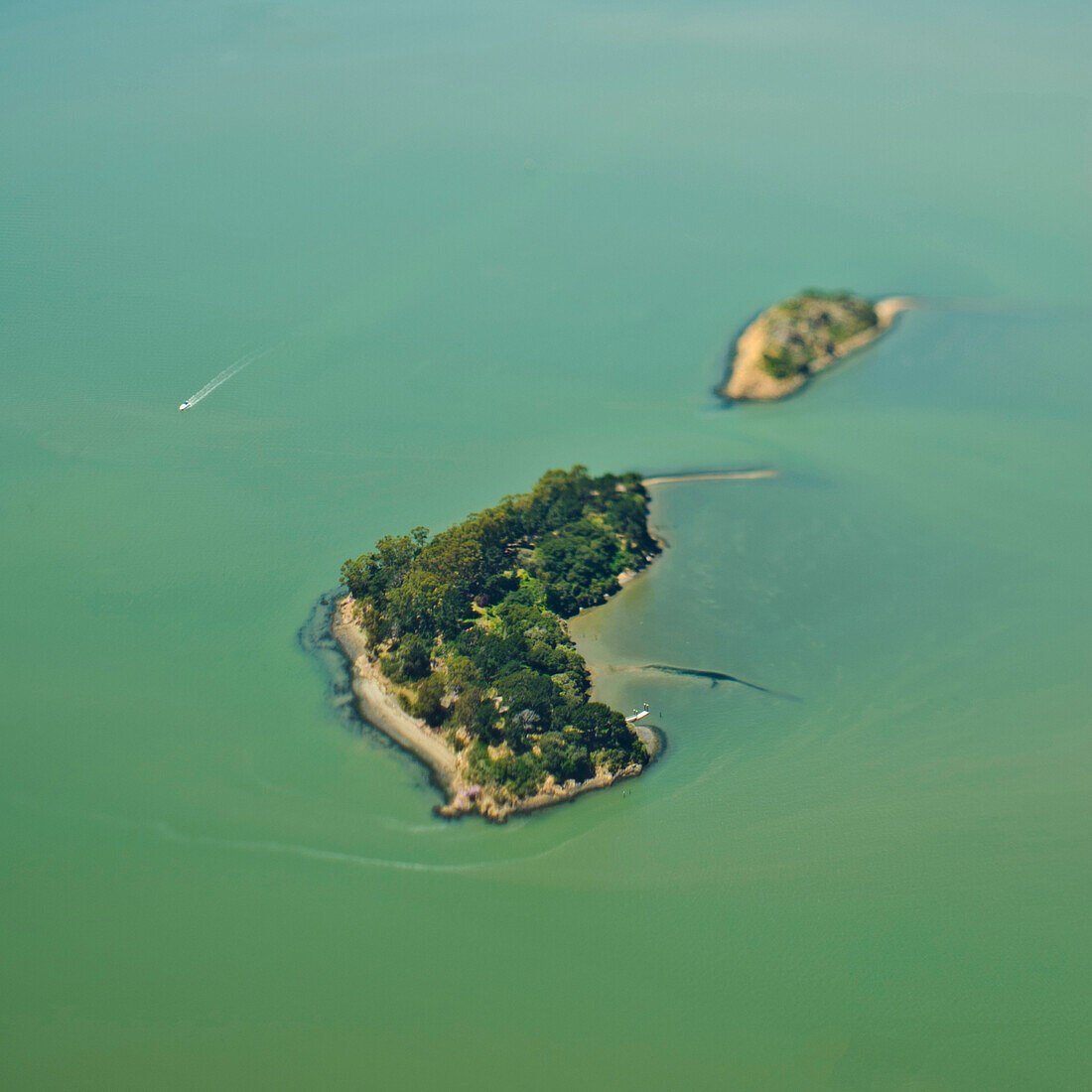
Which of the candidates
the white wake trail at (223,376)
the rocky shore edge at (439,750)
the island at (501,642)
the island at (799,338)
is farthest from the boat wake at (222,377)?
the island at (799,338)

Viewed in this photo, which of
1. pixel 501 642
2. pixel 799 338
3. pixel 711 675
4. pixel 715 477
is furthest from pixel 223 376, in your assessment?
pixel 799 338

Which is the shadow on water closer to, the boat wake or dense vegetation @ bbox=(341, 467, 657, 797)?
dense vegetation @ bbox=(341, 467, 657, 797)

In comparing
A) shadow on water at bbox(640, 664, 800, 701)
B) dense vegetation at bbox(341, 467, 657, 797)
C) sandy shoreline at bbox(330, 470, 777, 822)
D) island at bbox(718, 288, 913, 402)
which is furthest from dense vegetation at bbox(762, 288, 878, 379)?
sandy shoreline at bbox(330, 470, 777, 822)

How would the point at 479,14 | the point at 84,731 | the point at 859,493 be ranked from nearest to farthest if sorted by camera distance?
the point at 84,731
the point at 859,493
the point at 479,14

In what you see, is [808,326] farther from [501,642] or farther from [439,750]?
[439,750]

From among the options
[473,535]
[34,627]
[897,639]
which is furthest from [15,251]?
[897,639]

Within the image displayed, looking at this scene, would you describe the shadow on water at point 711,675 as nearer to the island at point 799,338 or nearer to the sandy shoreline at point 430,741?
the sandy shoreline at point 430,741

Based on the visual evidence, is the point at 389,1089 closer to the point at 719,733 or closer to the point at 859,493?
the point at 719,733
